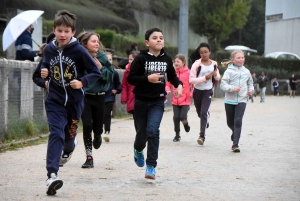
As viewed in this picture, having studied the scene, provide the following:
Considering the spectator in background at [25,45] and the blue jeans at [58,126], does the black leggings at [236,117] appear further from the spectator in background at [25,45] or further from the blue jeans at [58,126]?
the spectator in background at [25,45]

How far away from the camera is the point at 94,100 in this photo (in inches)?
388

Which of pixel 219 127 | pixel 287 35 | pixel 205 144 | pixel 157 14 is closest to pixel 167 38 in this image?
pixel 157 14

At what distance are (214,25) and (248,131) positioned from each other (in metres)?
36.6

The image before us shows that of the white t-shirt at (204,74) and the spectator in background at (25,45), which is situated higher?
the spectator in background at (25,45)

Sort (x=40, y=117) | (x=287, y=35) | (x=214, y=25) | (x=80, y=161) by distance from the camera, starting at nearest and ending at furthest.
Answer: (x=80, y=161)
(x=40, y=117)
(x=214, y=25)
(x=287, y=35)

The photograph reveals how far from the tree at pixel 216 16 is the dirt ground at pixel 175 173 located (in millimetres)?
38402

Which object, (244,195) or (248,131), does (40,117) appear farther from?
(244,195)

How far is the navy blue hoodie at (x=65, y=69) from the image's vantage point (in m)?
7.76

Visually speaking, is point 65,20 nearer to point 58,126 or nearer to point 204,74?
point 58,126

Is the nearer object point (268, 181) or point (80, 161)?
point (268, 181)

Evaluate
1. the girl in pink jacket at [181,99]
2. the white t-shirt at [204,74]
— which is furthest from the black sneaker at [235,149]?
the girl in pink jacket at [181,99]

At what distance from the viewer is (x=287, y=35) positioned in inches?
2606

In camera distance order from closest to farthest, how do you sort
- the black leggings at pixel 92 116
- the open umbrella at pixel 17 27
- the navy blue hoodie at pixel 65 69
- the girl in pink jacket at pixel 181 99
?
the navy blue hoodie at pixel 65 69 → the black leggings at pixel 92 116 → the girl in pink jacket at pixel 181 99 → the open umbrella at pixel 17 27

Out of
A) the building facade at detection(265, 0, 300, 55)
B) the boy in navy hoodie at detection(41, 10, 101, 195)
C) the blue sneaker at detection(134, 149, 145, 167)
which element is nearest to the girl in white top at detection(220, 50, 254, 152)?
the blue sneaker at detection(134, 149, 145, 167)
